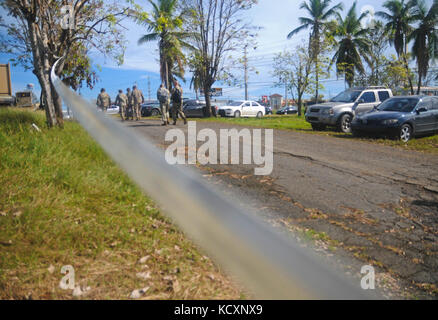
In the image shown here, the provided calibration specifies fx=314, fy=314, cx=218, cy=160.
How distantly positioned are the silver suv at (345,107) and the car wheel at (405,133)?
260 centimetres

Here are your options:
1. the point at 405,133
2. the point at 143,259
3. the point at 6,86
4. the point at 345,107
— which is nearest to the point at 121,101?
the point at 6,86

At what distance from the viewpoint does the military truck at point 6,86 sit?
44.4 feet

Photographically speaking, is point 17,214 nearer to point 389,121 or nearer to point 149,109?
point 389,121

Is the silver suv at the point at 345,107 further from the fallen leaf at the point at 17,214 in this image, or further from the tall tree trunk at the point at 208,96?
the fallen leaf at the point at 17,214

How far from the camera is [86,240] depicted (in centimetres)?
275

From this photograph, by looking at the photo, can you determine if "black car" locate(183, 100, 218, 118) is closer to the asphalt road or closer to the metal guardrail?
the asphalt road

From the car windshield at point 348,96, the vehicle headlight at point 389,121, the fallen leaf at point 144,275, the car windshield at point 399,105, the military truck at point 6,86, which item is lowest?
the fallen leaf at point 144,275

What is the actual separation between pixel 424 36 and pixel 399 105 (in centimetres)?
2800

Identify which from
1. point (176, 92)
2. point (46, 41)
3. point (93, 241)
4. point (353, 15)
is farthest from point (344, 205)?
point (353, 15)

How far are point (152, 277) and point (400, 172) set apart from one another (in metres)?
5.58

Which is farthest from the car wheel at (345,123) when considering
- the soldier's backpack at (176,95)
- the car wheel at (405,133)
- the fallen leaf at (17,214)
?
the fallen leaf at (17,214)

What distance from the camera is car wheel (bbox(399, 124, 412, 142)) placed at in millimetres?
10586

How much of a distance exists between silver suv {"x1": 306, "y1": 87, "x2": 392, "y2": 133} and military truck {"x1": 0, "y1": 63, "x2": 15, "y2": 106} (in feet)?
43.2

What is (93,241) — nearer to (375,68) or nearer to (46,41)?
(46,41)
